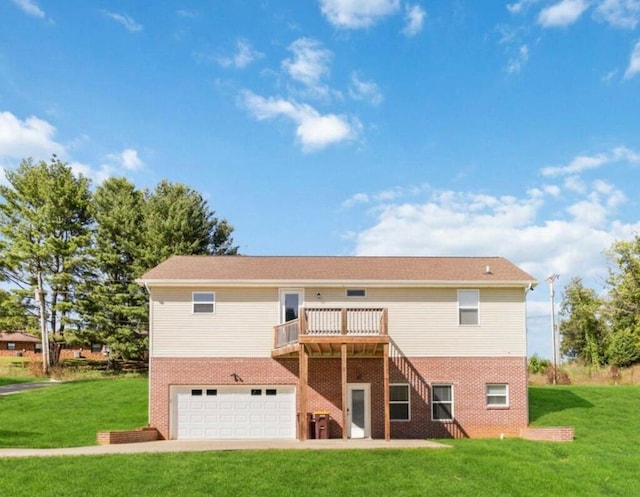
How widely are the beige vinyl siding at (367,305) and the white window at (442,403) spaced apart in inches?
46.1

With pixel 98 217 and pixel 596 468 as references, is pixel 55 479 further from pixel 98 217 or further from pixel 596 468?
pixel 98 217

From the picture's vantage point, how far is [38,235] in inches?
1654

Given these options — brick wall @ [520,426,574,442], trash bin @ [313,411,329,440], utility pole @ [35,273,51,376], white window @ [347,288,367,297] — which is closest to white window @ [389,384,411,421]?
trash bin @ [313,411,329,440]

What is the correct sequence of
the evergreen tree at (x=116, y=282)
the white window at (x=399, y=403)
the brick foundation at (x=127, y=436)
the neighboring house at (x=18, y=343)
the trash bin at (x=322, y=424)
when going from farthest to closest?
the neighboring house at (x=18, y=343), the evergreen tree at (x=116, y=282), the white window at (x=399, y=403), the trash bin at (x=322, y=424), the brick foundation at (x=127, y=436)

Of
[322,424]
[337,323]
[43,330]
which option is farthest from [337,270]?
[43,330]

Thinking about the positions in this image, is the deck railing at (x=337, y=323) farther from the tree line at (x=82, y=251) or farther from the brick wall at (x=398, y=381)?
the tree line at (x=82, y=251)

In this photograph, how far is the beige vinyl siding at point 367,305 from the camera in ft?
75.4

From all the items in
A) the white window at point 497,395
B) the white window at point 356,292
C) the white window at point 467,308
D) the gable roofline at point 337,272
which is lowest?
the white window at point 497,395

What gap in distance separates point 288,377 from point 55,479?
30.9 ft

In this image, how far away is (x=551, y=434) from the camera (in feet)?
68.1

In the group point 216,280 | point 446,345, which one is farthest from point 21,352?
point 446,345

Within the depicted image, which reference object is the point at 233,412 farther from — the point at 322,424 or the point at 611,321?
the point at 611,321

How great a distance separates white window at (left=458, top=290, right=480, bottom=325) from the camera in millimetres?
23438

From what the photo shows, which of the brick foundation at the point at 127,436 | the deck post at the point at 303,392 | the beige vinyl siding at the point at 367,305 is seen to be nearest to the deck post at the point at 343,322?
the deck post at the point at 303,392
